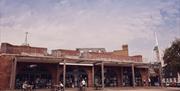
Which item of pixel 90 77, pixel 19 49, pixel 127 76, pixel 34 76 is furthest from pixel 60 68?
pixel 127 76

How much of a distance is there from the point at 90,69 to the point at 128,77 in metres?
7.19

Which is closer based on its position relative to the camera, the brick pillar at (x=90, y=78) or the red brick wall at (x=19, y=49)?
the red brick wall at (x=19, y=49)

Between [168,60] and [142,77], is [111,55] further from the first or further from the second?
[168,60]

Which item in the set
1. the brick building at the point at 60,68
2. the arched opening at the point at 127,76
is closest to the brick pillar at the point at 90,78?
the brick building at the point at 60,68

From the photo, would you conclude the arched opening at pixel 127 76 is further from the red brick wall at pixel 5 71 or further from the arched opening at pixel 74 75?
the red brick wall at pixel 5 71

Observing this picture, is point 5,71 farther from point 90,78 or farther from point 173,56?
point 173,56

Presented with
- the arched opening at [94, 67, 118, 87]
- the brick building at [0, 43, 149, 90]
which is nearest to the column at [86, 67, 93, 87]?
the brick building at [0, 43, 149, 90]

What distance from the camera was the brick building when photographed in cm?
2761

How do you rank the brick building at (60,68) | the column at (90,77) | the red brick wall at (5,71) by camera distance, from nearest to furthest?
the red brick wall at (5,71) < the brick building at (60,68) < the column at (90,77)

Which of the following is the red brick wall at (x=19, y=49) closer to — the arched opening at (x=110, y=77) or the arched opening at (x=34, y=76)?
the arched opening at (x=34, y=76)

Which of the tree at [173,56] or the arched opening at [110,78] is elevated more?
the tree at [173,56]

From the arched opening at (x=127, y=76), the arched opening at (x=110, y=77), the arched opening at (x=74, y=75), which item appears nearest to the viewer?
the arched opening at (x=74, y=75)

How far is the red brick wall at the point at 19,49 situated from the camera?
93.8ft

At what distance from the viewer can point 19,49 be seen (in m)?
30.0
